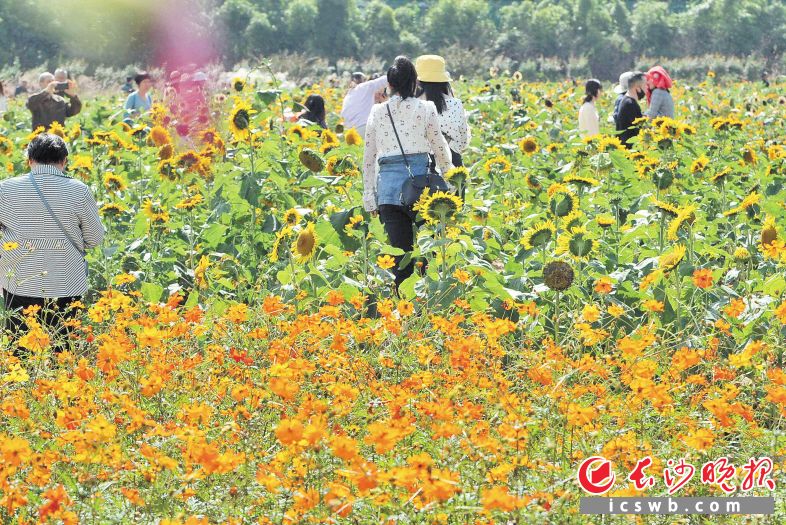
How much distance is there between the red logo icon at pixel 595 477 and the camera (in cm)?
305

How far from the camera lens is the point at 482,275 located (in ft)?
16.8

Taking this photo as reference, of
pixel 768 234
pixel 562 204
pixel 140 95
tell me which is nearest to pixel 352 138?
pixel 562 204

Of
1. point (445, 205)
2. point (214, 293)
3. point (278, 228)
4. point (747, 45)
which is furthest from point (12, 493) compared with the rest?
point (747, 45)

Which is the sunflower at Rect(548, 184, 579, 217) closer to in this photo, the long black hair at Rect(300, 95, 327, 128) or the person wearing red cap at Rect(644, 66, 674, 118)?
the long black hair at Rect(300, 95, 327, 128)

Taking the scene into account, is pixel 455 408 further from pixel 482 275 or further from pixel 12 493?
pixel 482 275

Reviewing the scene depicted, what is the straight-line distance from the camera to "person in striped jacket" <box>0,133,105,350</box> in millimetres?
5152

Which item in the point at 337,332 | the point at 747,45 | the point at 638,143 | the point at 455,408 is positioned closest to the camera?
the point at 455,408

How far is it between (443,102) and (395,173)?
1.00 meters

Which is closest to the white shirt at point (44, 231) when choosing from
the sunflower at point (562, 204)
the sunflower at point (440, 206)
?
the sunflower at point (440, 206)

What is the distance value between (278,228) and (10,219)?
173cm

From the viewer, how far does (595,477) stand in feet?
10.1

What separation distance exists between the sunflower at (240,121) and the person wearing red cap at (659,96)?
4389 millimetres

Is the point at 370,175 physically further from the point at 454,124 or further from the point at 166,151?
the point at 166,151

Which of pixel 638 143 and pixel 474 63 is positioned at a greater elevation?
pixel 638 143
